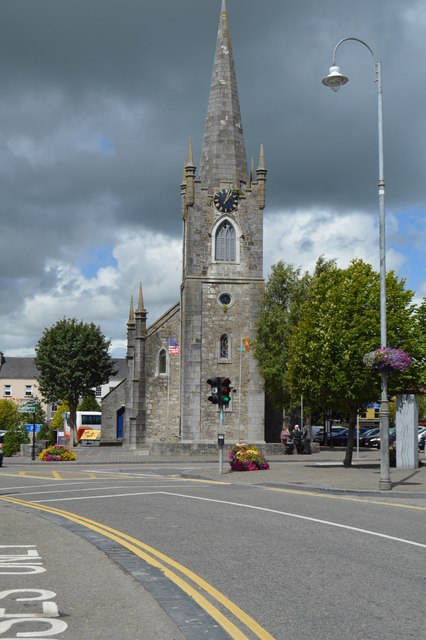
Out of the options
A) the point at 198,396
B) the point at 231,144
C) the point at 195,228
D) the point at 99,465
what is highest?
the point at 231,144

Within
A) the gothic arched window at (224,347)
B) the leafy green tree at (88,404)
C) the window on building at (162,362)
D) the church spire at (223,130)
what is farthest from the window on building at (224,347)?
the leafy green tree at (88,404)

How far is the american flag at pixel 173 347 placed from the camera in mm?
50156

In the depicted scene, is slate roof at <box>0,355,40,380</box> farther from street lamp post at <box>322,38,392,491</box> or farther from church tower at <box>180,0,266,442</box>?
street lamp post at <box>322,38,392,491</box>

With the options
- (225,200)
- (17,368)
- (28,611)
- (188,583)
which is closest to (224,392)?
(188,583)

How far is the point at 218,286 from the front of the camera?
4716 cm

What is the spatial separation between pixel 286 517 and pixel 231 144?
122 feet

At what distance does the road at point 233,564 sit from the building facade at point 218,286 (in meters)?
27.9

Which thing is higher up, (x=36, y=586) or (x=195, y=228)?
(x=195, y=228)

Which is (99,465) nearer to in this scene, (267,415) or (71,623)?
(267,415)

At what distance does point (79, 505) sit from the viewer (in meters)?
17.0

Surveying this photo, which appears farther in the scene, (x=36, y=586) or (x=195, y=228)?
(x=195, y=228)

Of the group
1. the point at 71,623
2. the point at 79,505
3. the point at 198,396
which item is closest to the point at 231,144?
the point at 198,396

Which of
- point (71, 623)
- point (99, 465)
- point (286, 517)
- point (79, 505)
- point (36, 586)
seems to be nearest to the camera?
point (71, 623)

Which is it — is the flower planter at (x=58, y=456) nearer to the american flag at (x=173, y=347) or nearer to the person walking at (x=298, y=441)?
the person walking at (x=298, y=441)
